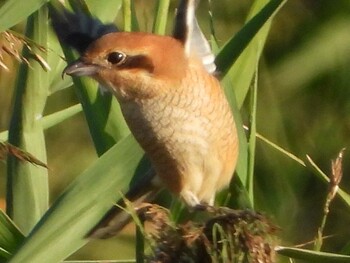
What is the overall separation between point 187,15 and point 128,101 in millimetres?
182

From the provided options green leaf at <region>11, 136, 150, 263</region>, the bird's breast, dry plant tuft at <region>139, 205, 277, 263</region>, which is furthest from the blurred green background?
dry plant tuft at <region>139, 205, 277, 263</region>

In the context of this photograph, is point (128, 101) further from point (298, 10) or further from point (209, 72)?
point (298, 10)

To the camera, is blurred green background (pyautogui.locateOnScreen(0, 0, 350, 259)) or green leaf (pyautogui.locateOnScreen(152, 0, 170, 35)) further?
blurred green background (pyautogui.locateOnScreen(0, 0, 350, 259))

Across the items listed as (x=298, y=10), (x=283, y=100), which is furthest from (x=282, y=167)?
(x=298, y=10)

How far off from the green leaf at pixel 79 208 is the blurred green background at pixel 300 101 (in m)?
0.69

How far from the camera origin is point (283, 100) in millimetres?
2492

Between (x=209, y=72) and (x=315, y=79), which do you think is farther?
(x=315, y=79)

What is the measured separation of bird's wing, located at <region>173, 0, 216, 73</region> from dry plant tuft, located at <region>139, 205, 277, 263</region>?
38 centimetres

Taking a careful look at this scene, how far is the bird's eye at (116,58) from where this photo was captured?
169cm

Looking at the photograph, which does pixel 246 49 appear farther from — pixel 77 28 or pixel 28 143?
pixel 28 143

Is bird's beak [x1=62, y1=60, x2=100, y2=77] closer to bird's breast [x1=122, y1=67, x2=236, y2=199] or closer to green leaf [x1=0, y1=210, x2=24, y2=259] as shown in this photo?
bird's breast [x1=122, y1=67, x2=236, y2=199]

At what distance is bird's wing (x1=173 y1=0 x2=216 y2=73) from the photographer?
5.53ft

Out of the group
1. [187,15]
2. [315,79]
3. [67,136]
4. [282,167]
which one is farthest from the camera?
[67,136]

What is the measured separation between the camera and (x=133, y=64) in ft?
5.67
